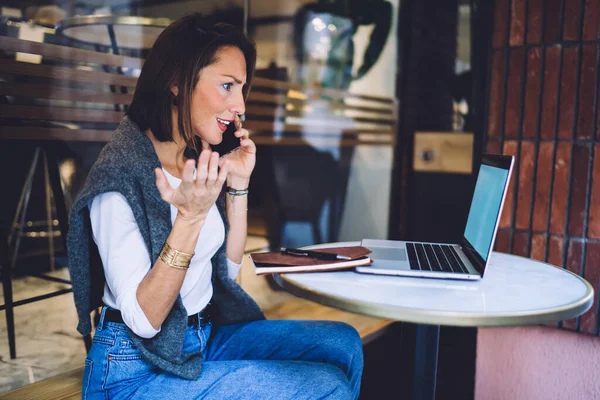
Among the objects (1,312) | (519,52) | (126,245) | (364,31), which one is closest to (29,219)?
(1,312)

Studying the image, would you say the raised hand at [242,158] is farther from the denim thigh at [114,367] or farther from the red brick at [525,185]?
the red brick at [525,185]

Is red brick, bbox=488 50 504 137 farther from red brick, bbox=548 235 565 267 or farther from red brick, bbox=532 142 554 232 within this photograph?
red brick, bbox=548 235 565 267

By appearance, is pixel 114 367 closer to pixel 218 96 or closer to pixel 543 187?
pixel 218 96

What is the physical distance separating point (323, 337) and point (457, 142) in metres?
1.78

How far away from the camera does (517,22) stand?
6.58 feet

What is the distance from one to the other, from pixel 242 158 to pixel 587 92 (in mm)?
1214

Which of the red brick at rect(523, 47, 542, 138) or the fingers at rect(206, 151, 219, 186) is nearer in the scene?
the fingers at rect(206, 151, 219, 186)

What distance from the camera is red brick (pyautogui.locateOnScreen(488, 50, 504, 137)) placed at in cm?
205

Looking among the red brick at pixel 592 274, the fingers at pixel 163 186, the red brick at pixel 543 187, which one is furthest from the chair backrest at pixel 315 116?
the fingers at pixel 163 186

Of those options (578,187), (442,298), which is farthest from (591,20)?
(442,298)

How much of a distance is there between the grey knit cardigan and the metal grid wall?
4.51ft

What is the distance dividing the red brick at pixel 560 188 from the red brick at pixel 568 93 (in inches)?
2.1

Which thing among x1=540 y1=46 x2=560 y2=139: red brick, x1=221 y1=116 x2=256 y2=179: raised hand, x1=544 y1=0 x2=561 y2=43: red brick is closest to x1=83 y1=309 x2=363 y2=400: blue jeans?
x1=221 y1=116 x2=256 y2=179: raised hand

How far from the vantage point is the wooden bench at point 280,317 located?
5.47ft
